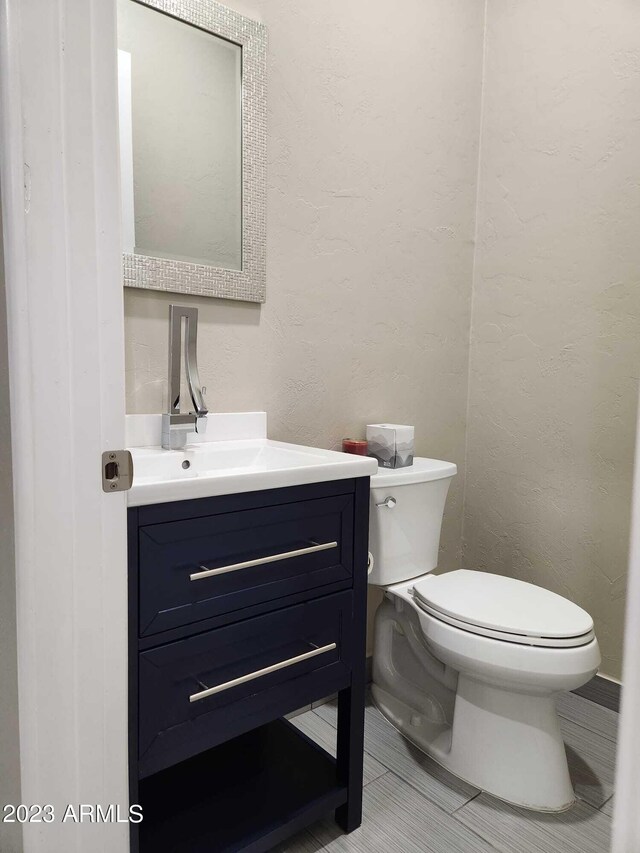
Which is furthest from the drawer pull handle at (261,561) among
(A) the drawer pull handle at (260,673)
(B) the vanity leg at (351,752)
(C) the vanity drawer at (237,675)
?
(B) the vanity leg at (351,752)

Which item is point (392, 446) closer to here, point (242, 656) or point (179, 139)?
point (242, 656)

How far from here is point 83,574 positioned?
0.82m

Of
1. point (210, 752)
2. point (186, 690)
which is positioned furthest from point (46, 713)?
point (210, 752)

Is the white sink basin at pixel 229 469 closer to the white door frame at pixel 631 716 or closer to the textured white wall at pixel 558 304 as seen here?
the white door frame at pixel 631 716

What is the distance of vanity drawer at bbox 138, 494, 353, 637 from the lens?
3.17 feet

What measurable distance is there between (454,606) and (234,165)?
1281 mm

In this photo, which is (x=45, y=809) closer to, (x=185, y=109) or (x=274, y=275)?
(x=274, y=275)

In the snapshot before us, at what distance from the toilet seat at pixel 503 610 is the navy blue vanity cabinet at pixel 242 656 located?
0.93 ft

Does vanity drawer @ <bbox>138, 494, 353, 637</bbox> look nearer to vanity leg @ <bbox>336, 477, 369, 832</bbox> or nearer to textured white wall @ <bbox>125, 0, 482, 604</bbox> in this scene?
vanity leg @ <bbox>336, 477, 369, 832</bbox>

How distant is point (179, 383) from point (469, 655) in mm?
954

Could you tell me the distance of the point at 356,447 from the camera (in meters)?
1.78

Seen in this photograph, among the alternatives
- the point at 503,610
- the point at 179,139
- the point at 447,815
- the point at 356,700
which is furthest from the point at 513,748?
the point at 179,139

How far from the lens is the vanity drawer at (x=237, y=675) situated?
985 millimetres

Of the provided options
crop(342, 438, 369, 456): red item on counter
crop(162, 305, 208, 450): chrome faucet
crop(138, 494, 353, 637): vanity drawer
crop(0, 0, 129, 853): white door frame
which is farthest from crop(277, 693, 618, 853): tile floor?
crop(162, 305, 208, 450): chrome faucet
